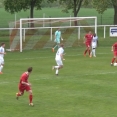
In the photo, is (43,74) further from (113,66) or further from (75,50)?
(75,50)

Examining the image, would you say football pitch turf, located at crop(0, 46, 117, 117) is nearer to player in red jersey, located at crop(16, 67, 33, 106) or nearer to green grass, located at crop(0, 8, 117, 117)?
green grass, located at crop(0, 8, 117, 117)

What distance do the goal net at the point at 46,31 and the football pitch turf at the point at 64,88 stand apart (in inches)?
293

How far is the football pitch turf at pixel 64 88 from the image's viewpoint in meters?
22.6

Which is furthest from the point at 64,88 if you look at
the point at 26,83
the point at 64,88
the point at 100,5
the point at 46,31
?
the point at 100,5

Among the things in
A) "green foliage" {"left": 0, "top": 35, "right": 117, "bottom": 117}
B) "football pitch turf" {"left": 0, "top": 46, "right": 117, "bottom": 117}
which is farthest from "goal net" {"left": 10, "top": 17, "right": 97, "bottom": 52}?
"football pitch turf" {"left": 0, "top": 46, "right": 117, "bottom": 117}

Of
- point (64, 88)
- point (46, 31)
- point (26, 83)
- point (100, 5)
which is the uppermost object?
point (100, 5)

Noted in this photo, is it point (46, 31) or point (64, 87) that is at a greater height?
point (46, 31)

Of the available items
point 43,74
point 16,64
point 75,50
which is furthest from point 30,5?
point 43,74

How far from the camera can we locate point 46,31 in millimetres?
57844

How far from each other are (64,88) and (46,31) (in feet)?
99.2

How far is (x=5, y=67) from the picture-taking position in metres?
37.4

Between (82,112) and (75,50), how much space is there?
2762 cm

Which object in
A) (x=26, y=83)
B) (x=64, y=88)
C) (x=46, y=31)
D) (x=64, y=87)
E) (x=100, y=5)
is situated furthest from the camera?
(x=100, y=5)

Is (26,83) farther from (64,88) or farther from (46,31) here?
(46,31)
